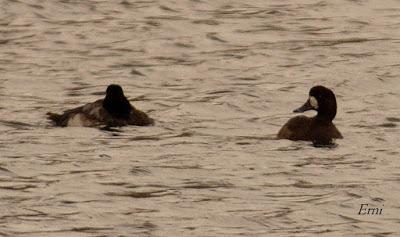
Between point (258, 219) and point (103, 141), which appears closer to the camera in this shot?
point (258, 219)

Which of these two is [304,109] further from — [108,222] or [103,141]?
[108,222]

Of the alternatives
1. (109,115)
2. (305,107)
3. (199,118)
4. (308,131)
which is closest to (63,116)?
(109,115)

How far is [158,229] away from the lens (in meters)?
16.6

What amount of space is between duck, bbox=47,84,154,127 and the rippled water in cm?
20

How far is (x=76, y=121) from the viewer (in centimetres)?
2298

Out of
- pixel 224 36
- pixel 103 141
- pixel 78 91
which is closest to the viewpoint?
pixel 103 141

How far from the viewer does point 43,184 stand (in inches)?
737

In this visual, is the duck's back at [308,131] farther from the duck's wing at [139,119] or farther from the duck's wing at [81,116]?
the duck's wing at [81,116]

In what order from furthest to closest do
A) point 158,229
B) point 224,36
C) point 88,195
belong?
point 224,36
point 88,195
point 158,229

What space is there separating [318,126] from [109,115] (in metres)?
2.88

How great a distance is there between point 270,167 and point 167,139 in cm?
236

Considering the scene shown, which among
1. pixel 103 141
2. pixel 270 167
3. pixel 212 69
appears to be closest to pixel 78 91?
pixel 212 69

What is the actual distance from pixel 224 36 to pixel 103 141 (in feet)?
34.7

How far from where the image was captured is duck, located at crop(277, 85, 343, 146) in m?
21.9
